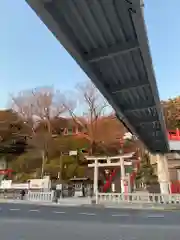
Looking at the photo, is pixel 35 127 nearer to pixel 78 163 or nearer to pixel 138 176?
pixel 78 163

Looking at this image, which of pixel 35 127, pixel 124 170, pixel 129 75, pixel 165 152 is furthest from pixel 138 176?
pixel 129 75

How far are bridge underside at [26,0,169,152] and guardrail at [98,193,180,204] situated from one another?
273 inches

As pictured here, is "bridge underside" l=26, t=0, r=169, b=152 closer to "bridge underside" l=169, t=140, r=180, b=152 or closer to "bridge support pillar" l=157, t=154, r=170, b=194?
"bridge support pillar" l=157, t=154, r=170, b=194

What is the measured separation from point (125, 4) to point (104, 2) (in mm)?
260

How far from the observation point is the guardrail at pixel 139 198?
12.5 metres

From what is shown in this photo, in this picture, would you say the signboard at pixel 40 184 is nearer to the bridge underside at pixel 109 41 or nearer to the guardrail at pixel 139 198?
the guardrail at pixel 139 198

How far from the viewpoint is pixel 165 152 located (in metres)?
14.1

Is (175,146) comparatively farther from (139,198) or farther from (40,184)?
(40,184)

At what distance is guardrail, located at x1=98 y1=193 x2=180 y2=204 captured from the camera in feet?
40.9

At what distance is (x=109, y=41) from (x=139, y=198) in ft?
34.7

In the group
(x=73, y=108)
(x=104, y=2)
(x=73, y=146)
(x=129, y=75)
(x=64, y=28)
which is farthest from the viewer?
(x=73, y=108)

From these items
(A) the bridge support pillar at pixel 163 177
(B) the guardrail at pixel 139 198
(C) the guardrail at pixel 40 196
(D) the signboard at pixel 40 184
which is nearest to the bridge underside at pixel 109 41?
(B) the guardrail at pixel 139 198

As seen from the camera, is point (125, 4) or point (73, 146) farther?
point (73, 146)

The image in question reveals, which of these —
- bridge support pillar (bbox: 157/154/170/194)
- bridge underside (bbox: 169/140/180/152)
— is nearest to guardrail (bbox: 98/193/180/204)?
bridge support pillar (bbox: 157/154/170/194)
